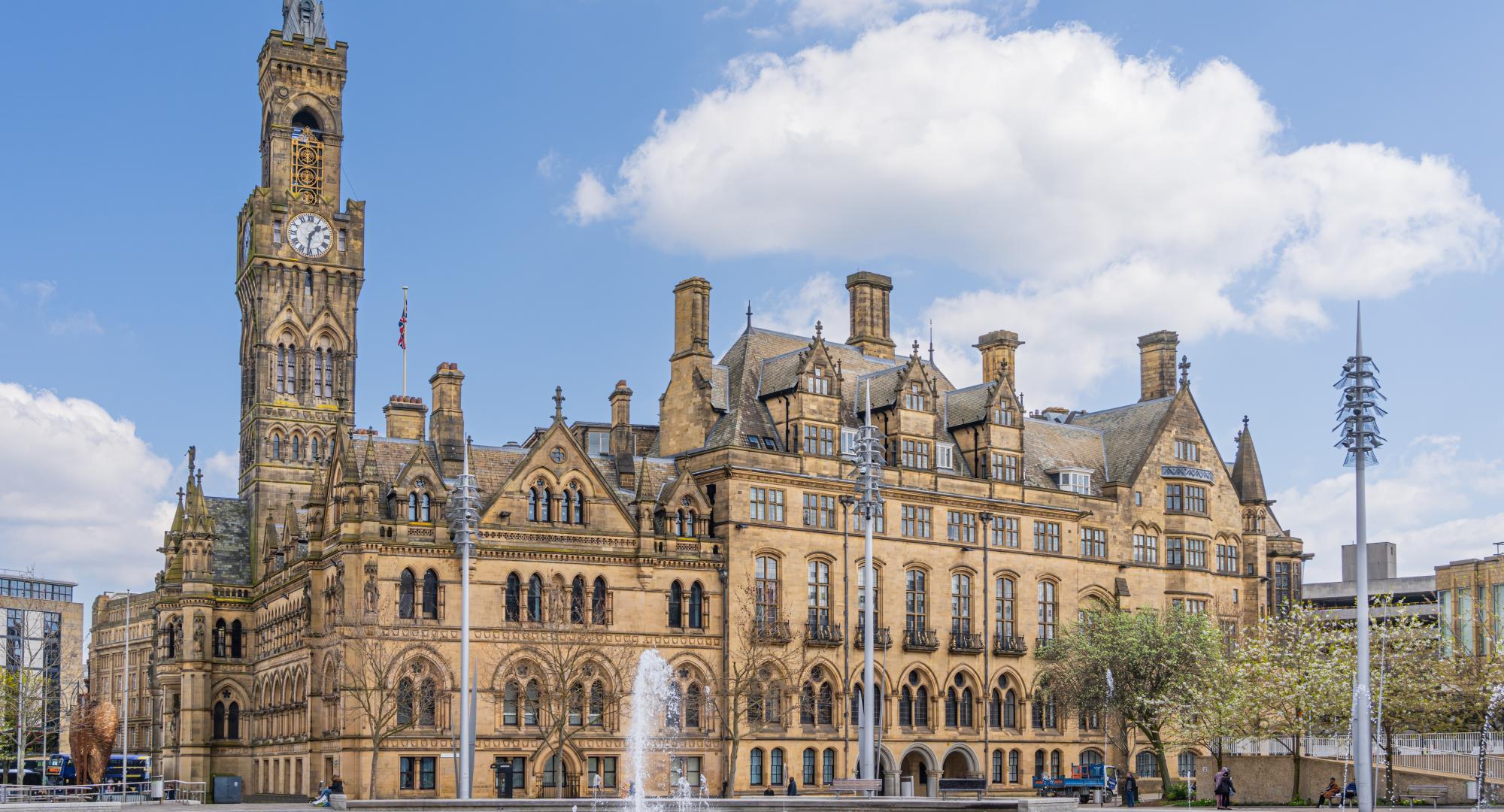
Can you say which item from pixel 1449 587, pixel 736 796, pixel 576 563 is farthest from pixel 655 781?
pixel 1449 587

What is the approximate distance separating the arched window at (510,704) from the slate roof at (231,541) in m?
25.4

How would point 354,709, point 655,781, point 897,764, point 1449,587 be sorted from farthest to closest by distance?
point 1449,587 → point 897,764 → point 655,781 → point 354,709

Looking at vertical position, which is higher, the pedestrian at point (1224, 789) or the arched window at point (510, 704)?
the arched window at point (510, 704)

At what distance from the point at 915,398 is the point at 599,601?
1861 cm

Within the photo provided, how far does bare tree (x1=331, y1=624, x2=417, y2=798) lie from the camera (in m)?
70.5

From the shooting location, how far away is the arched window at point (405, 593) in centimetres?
7219

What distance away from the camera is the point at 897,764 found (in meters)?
82.3

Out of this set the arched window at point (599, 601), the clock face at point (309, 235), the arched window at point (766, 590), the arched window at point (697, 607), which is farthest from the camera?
the clock face at point (309, 235)

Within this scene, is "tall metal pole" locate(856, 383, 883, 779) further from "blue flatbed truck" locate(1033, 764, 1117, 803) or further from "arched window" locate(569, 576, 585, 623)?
"arched window" locate(569, 576, 585, 623)

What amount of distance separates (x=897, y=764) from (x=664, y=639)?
41.1ft

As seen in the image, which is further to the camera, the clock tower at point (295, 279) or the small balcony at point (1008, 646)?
the clock tower at point (295, 279)

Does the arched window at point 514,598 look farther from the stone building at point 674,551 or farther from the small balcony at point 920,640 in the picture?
the small balcony at point 920,640

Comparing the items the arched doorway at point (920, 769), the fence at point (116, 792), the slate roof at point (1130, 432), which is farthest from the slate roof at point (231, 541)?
the slate roof at point (1130, 432)

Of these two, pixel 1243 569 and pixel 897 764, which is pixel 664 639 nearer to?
pixel 897 764
